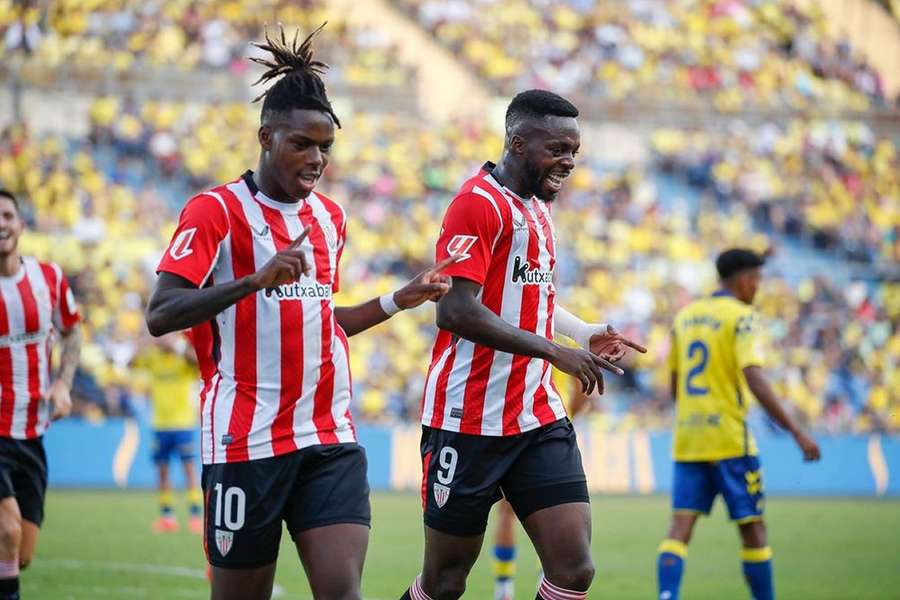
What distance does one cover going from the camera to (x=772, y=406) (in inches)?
360

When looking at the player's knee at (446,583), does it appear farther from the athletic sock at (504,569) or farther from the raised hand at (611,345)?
the athletic sock at (504,569)

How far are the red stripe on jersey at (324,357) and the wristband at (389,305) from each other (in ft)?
1.43

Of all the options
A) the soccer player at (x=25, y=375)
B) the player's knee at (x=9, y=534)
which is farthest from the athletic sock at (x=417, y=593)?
the soccer player at (x=25, y=375)

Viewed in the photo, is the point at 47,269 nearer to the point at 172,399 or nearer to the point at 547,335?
the point at 547,335

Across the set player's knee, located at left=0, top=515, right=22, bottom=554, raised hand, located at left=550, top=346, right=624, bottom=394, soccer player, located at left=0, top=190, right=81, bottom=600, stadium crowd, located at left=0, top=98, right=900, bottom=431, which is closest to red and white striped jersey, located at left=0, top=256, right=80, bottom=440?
soccer player, located at left=0, top=190, right=81, bottom=600

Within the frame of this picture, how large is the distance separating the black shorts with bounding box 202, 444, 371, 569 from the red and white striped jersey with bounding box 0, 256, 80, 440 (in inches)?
119

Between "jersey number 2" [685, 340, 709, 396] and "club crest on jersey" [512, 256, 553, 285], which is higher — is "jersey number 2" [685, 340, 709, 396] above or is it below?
below

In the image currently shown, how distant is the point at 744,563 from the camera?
30.0ft

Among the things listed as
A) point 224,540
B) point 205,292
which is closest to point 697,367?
point 224,540

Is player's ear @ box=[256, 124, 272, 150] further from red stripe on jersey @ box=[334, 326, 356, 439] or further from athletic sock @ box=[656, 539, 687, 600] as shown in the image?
athletic sock @ box=[656, 539, 687, 600]

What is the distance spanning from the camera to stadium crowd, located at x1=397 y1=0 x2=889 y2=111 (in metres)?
33.9

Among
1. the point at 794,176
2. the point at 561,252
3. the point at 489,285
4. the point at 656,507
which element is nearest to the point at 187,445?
the point at 656,507

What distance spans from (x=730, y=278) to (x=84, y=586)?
5564mm

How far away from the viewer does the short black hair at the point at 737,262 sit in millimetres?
9617
